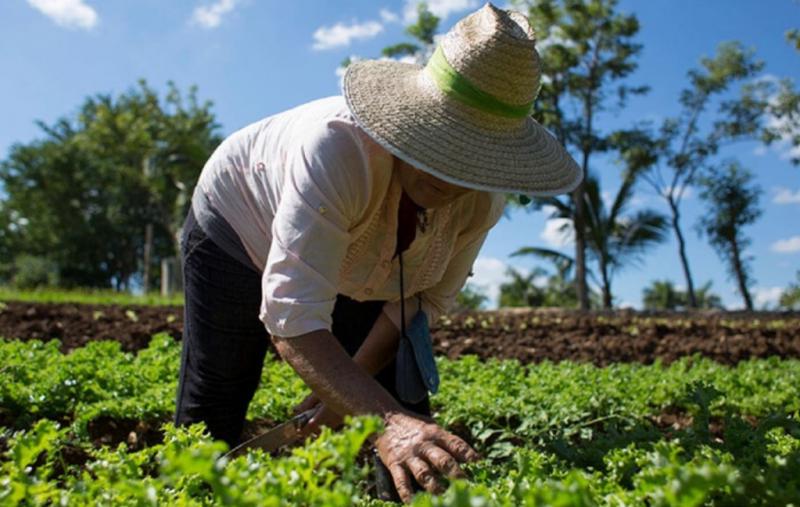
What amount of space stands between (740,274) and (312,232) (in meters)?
26.3

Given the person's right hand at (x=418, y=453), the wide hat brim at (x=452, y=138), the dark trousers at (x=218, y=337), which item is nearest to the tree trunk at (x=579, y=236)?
the dark trousers at (x=218, y=337)

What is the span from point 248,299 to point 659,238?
2380 centimetres

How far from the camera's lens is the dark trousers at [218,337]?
2.96 meters

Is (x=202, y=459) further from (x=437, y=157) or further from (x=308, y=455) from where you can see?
(x=437, y=157)

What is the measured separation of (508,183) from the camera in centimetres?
214

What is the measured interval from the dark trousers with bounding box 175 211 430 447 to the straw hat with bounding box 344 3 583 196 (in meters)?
0.99

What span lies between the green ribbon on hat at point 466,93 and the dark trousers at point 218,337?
3.68 feet

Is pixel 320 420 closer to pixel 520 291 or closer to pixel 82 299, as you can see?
pixel 82 299

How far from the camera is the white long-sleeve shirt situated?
2.15 meters

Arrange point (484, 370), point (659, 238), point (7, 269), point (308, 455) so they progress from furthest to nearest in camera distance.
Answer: point (7, 269) → point (659, 238) → point (484, 370) → point (308, 455)

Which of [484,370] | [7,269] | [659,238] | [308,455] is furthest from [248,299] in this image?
[7,269]

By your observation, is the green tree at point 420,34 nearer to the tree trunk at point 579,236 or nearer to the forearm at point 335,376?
the tree trunk at point 579,236

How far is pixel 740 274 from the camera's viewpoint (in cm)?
2588

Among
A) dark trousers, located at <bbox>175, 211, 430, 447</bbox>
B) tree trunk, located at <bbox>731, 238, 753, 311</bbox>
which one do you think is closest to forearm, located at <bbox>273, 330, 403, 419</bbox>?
dark trousers, located at <bbox>175, 211, 430, 447</bbox>
